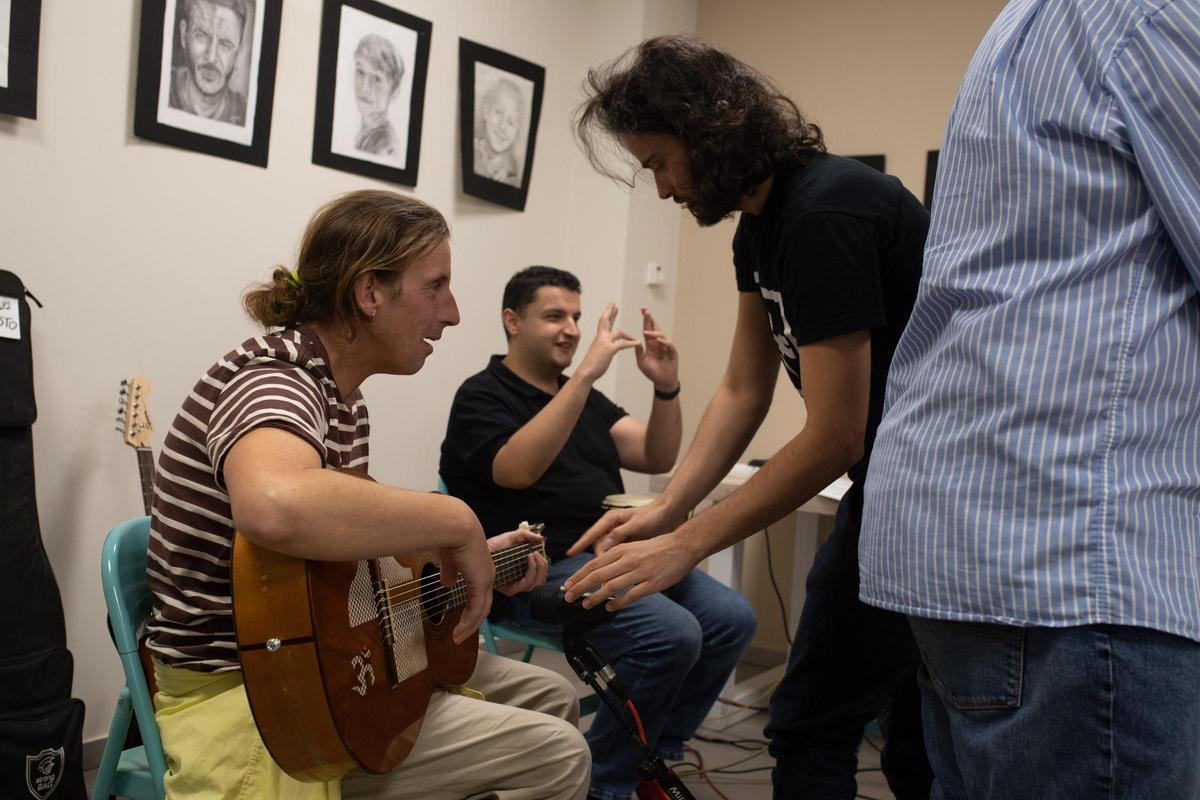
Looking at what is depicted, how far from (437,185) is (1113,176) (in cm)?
305

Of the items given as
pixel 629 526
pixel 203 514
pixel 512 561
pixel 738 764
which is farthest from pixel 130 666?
pixel 738 764

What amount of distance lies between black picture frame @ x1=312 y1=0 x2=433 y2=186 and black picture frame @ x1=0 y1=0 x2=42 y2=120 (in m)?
0.87

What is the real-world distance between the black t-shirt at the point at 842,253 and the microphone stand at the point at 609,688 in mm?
524

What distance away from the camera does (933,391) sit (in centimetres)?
93

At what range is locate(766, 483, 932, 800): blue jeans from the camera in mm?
1603

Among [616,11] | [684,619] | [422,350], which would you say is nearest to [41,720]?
[422,350]

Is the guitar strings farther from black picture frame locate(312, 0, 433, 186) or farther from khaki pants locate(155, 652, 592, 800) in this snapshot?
black picture frame locate(312, 0, 433, 186)

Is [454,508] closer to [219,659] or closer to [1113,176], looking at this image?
[219,659]

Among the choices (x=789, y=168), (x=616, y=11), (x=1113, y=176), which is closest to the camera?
(x=1113, y=176)

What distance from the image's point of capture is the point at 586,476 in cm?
292

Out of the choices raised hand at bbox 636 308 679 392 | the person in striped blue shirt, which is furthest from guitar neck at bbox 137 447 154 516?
the person in striped blue shirt

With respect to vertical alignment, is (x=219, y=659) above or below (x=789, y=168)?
below

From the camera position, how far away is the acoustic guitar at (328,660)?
1310 mm

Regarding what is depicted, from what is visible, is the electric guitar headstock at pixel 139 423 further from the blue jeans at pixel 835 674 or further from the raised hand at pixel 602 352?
the blue jeans at pixel 835 674
